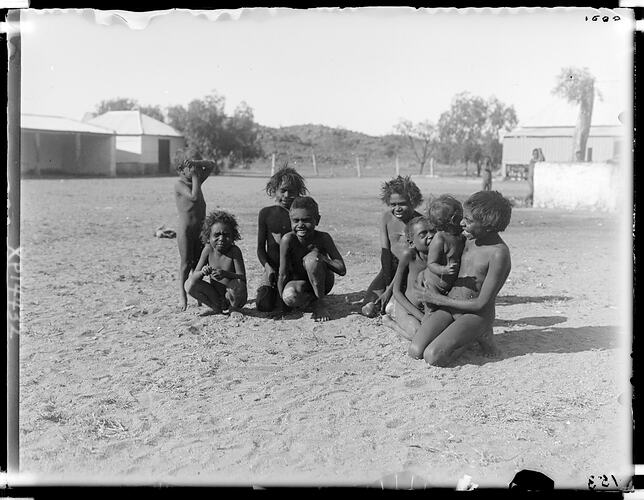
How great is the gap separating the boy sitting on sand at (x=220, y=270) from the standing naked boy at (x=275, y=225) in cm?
22

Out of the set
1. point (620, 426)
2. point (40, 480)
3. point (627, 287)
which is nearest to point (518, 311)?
point (620, 426)

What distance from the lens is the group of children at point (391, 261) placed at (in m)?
4.58

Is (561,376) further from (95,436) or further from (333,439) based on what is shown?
(95,436)

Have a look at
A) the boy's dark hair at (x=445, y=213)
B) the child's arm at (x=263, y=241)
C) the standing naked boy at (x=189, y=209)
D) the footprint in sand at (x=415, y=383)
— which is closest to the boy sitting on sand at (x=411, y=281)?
the boy's dark hair at (x=445, y=213)

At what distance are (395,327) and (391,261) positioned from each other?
0.84 meters

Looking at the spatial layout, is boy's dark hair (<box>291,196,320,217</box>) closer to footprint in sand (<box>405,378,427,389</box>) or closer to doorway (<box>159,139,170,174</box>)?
footprint in sand (<box>405,378,427,389</box>)

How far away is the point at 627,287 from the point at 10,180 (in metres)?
2.74

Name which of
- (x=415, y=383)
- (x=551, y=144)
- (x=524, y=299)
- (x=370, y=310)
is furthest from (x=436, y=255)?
(x=551, y=144)

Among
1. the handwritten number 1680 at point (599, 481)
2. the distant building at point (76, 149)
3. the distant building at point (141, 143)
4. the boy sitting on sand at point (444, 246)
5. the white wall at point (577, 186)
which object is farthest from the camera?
the distant building at point (141, 143)

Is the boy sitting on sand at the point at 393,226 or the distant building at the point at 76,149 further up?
the distant building at the point at 76,149

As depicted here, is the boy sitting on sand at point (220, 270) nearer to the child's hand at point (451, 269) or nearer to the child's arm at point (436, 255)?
the child's arm at point (436, 255)

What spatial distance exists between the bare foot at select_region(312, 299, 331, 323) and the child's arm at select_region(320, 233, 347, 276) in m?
0.31

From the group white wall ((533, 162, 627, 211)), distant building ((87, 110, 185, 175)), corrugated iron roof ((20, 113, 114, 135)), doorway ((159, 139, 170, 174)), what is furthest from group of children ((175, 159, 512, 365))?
doorway ((159, 139, 170, 174))

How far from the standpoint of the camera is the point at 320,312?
582 cm
